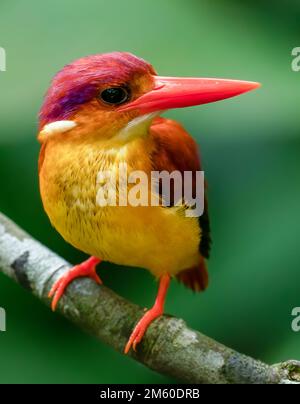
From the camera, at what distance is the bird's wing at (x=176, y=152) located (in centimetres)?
161

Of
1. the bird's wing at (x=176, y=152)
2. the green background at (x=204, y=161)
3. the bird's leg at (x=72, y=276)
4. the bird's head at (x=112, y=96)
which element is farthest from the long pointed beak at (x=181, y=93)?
the bird's leg at (x=72, y=276)

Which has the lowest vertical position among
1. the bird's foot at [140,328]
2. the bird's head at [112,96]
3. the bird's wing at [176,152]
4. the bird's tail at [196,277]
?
the bird's foot at [140,328]

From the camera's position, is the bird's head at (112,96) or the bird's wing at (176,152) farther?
the bird's wing at (176,152)

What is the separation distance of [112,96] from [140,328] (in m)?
0.47

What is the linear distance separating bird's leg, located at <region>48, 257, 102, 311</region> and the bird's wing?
0.25 meters

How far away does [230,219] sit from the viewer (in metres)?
1.87

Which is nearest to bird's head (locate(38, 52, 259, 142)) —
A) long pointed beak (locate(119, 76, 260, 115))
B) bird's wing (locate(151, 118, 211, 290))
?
long pointed beak (locate(119, 76, 260, 115))

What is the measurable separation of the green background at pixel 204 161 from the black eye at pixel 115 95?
0.37 meters

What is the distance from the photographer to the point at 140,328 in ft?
5.35

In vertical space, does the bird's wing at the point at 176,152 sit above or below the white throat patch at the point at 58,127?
below

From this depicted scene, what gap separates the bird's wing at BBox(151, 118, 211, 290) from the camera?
161 cm

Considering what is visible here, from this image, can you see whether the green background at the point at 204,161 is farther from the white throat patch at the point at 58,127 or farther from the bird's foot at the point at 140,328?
the white throat patch at the point at 58,127

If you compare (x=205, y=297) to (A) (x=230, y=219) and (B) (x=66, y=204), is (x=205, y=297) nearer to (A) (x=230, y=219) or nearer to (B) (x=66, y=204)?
(A) (x=230, y=219)

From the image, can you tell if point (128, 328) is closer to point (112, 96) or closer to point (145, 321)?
point (145, 321)
